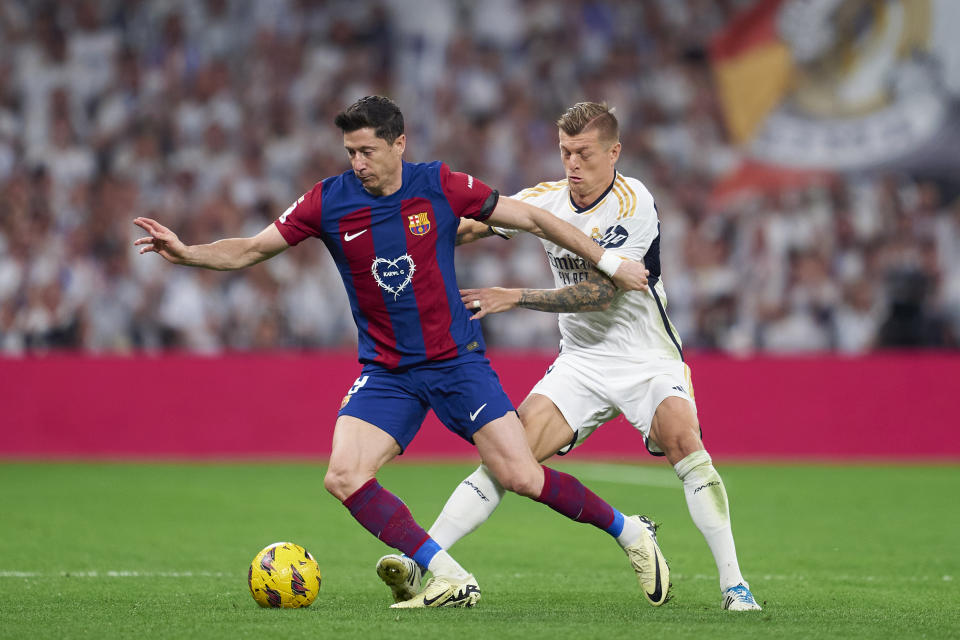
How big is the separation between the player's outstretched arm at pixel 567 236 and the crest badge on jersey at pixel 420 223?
0.30 metres

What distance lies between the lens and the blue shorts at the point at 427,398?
611 centimetres

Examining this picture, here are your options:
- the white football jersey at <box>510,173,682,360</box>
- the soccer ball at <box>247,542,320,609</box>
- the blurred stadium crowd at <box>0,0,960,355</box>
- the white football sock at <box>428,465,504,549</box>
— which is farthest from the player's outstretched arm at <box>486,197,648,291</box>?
the blurred stadium crowd at <box>0,0,960,355</box>

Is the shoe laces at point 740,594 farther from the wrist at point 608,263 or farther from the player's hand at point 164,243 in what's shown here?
the player's hand at point 164,243

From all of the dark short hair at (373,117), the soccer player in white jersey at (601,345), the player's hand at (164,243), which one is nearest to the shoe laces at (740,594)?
the soccer player in white jersey at (601,345)

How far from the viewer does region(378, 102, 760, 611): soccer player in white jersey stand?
6.29 metres

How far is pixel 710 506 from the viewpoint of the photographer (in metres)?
6.17

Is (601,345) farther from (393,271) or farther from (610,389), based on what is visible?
(393,271)

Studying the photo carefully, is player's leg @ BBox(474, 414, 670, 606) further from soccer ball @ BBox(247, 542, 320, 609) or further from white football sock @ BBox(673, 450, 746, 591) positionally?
soccer ball @ BBox(247, 542, 320, 609)

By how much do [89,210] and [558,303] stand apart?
11044 mm

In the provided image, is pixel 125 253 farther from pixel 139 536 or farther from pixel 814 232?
pixel 814 232

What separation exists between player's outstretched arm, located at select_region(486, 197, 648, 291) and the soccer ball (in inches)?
74.1

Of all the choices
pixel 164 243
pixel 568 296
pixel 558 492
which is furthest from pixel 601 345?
pixel 164 243

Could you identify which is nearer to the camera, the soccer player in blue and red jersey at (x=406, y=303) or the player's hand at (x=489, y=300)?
the soccer player in blue and red jersey at (x=406, y=303)

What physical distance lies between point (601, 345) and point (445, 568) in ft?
5.07
